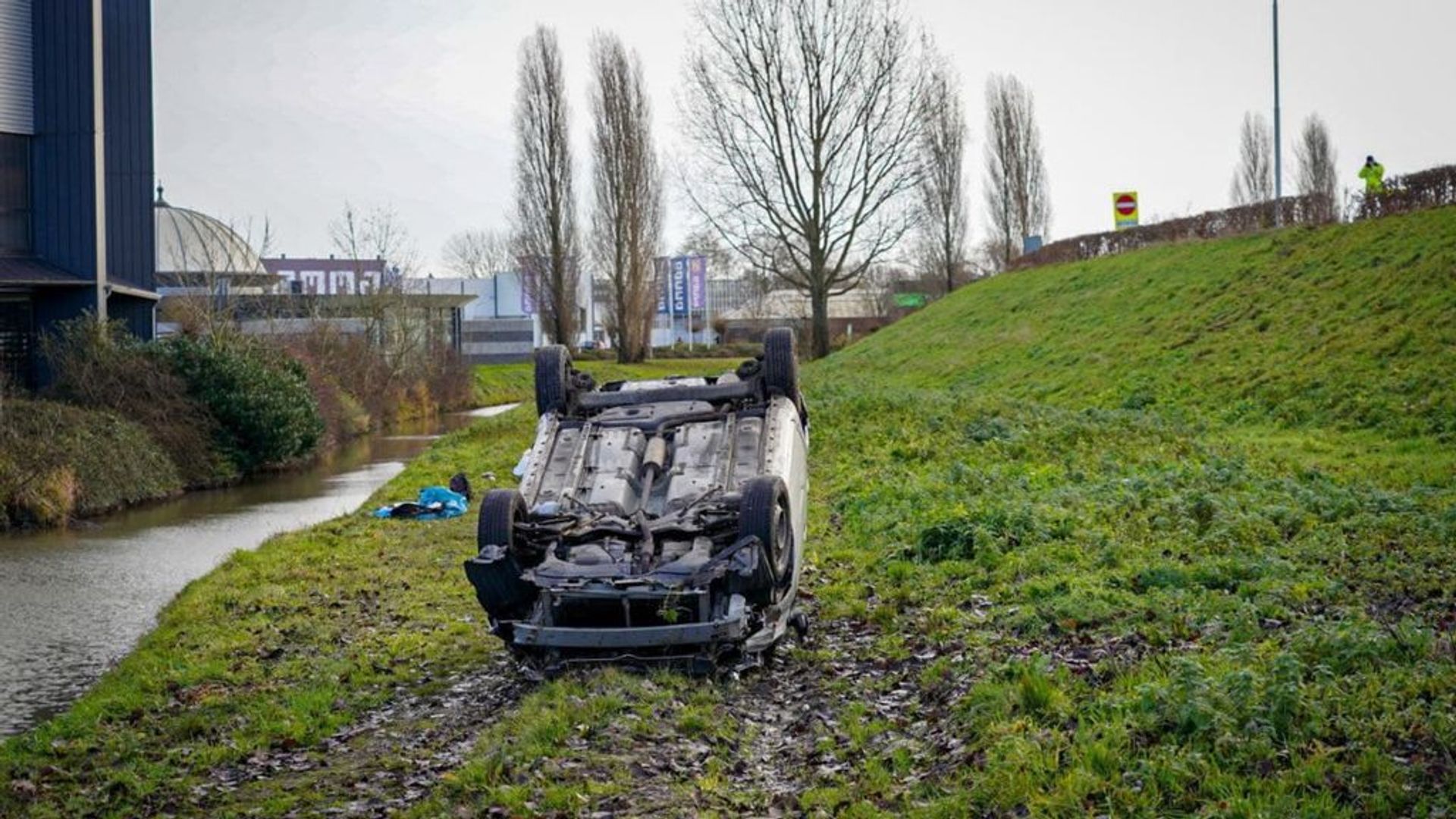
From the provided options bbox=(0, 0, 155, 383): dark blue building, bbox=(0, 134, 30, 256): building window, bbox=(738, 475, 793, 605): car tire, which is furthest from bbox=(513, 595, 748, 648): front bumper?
bbox=(0, 134, 30, 256): building window

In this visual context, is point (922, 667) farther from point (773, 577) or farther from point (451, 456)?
point (451, 456)

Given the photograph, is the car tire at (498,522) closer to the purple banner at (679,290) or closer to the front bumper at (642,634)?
the front bumper at (642,634)

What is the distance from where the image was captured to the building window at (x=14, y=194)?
31.9 metres

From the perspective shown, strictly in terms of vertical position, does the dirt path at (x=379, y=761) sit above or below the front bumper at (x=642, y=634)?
below

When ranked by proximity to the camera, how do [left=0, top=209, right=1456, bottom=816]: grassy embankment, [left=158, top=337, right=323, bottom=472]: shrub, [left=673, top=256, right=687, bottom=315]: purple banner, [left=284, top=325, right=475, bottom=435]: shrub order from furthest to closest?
[left=673, top=256, right=687, bottom=315]: purple banner
[left=284, top=325, right=475, bottom=435]: shrub
[left=158, top=337, right=323, bottom=472]: shrub
[left=0, top=209, right=1456, bottom=816]: grassy embankment

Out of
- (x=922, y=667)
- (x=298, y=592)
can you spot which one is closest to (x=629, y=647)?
(x=922, y=667)

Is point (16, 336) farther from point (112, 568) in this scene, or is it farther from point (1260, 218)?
point (1260, 218)

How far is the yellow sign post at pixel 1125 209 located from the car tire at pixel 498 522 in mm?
43641

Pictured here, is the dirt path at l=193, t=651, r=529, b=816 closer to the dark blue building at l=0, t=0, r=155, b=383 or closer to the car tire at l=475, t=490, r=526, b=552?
the car tire at l=475, t=490, r=526, b=552

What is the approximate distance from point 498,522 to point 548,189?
56566mm

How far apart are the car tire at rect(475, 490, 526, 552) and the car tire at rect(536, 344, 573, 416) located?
6.72 feet

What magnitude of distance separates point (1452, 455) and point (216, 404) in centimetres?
2479

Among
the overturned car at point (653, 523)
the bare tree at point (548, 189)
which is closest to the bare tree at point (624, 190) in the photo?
the bare tree at point (548, 189)

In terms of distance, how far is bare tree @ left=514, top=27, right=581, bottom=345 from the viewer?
210 feet
